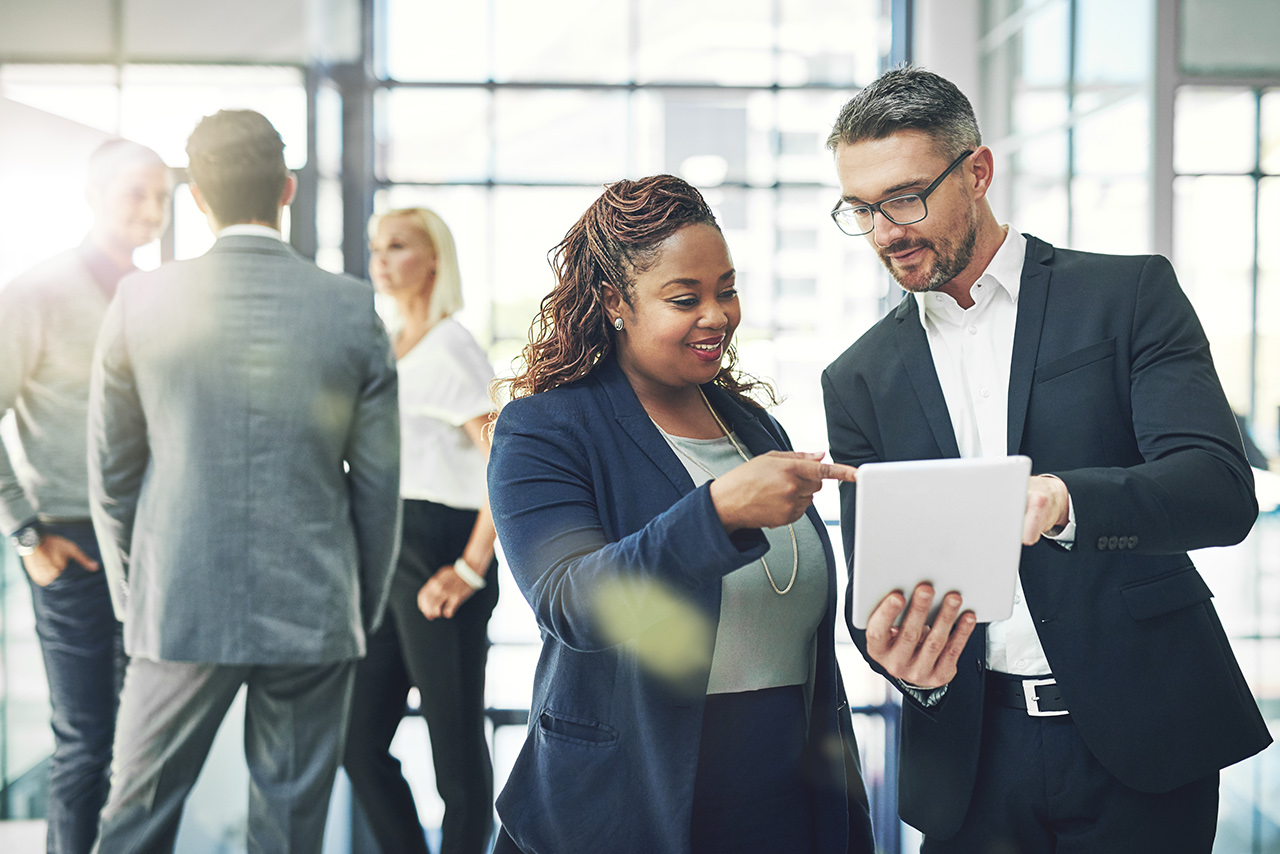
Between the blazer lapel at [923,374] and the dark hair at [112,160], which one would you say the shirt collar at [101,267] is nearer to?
the dark hair at [112,160]

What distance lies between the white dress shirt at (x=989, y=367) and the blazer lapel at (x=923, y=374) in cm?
2

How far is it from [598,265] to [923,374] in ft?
1.80

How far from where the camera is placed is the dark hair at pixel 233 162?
195 cm

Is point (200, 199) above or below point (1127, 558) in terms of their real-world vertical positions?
above

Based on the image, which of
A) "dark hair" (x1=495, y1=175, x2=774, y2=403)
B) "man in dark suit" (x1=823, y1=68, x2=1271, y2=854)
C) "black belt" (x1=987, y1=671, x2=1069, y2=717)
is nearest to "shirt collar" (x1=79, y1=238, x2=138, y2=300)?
"dark hair" (x1=495, y1=175, x2=774, y2=403)

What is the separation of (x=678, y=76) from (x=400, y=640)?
380cm

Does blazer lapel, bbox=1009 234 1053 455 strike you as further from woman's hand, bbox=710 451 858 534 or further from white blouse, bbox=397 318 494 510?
white blouse, bbox=397 318 494 510

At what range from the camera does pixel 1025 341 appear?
4.83ft

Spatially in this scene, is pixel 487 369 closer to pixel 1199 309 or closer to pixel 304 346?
pixel 304 346

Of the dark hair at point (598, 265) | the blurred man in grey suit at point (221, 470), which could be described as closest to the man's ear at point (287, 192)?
the blurred man in grey suit at point (221, 470)

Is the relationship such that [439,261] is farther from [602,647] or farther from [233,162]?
[602,647]

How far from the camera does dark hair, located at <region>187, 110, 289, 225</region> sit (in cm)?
195

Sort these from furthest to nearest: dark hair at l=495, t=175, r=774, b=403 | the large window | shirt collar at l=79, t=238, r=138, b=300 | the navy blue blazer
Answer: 1. the large window
2. shirt collar at l=79, t=238, r=138, b=300
3. dark hair at l=495, t=175, r=774, b=403
4. the navy blue blazer

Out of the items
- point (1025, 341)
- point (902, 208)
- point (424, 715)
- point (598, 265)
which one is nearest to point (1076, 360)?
point (1025, 341)
